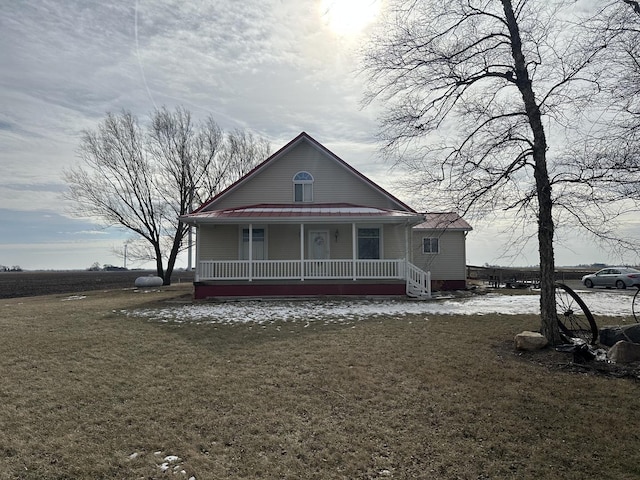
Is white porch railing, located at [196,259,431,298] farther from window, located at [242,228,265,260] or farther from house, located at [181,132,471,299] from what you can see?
window, located at [242,228,265,260]

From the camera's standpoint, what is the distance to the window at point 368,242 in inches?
726

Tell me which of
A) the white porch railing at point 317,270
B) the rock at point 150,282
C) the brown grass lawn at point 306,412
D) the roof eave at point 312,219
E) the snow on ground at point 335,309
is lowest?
the brown grass lawn at point 306,412

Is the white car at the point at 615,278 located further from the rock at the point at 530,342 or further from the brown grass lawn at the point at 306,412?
the brown grass lawn at the point at 306,412

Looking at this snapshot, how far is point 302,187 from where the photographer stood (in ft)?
62.6

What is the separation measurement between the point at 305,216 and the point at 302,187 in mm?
3401

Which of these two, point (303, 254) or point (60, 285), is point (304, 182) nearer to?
point (303, 254)

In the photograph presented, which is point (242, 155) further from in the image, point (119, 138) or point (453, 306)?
point (453, 306)

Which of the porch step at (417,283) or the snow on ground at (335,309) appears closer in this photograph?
the snow on ground at (335,309)

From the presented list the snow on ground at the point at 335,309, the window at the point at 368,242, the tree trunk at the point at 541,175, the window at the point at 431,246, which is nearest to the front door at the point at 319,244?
the window at the point at 368,242

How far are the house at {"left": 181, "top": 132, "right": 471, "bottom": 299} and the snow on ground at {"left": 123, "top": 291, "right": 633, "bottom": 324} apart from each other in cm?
127

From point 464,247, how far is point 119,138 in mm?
21991

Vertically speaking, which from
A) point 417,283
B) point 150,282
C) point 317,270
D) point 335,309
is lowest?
point 335,309

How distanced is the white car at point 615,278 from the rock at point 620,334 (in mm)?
18594

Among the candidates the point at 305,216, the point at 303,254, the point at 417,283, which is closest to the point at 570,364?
the point at 417,283
